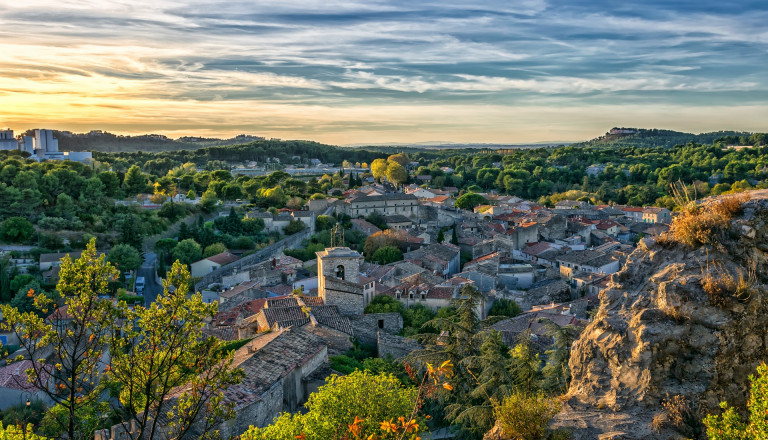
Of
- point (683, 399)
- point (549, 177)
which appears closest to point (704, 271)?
point (683, 399)

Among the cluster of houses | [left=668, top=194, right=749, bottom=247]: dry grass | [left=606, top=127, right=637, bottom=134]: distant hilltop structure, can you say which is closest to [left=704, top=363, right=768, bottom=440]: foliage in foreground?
[left=668, top=194, right=749, bottom=247]: dry grass

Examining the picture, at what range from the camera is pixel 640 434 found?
5914mm

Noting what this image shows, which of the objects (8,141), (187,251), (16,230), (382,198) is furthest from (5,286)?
(8,141)

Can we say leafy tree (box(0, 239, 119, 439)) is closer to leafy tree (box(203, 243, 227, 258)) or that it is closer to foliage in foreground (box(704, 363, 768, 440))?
foliage in foreground (box(704, 363, 768, 440))

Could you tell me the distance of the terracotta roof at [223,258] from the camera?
31.1 meters

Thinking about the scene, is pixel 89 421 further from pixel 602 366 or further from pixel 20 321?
pixel 602 366

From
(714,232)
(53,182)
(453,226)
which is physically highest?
(714,232)

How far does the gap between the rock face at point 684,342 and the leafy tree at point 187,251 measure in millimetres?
28184

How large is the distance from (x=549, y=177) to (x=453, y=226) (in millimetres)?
39805

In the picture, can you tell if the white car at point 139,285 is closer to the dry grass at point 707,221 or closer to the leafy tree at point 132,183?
the leafy tree at point 132,183

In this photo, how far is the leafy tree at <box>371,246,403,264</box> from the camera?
105ft

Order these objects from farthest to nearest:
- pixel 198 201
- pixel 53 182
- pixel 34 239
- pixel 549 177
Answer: pixel 549 177 < pixel 198 201 < pixel 53 182 < pixel 34 239

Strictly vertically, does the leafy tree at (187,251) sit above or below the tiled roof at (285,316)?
below

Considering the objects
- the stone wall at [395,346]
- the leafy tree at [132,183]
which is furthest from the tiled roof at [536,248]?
the leafy tree at [132,183]
